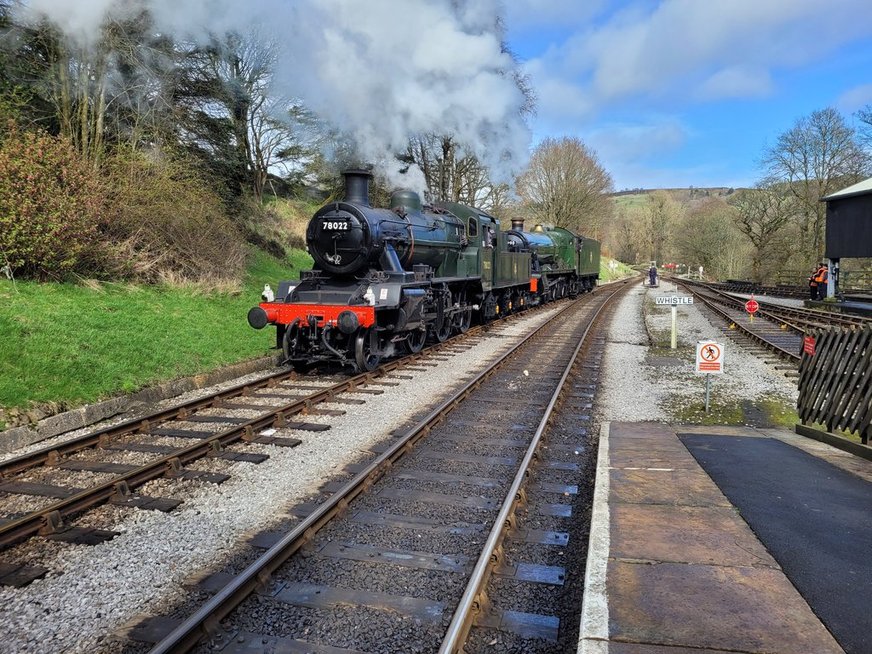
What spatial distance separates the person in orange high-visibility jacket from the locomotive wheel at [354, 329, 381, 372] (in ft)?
74.0

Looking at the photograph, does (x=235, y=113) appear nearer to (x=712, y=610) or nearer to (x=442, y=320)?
(x=442, y=320)

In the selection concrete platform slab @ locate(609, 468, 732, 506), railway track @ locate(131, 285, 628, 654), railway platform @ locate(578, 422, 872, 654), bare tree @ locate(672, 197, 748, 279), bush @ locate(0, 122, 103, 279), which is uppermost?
bare tree @ locate(672, 197, 748, 279)

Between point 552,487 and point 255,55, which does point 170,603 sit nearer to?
point 552,487

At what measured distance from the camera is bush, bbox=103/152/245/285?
1238 cm

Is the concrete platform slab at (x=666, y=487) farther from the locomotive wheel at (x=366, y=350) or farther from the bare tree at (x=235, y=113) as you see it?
the bare tree at (x=235, y=113)

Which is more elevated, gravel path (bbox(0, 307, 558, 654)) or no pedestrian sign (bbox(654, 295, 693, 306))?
no pedestrian sign (bbox(654, 295, 693, 306))

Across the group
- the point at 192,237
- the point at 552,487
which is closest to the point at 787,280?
the point at 192,237

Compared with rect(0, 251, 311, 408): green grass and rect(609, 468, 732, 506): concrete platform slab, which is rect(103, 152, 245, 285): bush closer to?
rect(0, 251, 311, 408): green grass

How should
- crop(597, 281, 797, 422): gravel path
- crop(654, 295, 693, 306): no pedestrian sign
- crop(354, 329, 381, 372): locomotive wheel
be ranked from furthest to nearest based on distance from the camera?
1. crop(654, 295, 693, 306): no pedestrian sign
2. crop(354, 329, 381, 372): locomotive wheel
3. crop(597, 281, 797, 422): gravel path

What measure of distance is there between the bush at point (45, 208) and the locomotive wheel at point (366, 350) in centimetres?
555

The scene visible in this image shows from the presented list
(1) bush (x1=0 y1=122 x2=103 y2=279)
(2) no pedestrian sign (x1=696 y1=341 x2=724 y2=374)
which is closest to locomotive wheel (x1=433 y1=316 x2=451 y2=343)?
(2) no pedestrian sign (x1=696 y1=341 x2=724 y2=374)

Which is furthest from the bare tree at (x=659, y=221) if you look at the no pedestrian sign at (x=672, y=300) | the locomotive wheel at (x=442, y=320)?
the locomotive wheel at (x=442, y=320)

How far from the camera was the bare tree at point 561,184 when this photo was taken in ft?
152

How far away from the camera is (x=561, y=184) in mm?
46469
